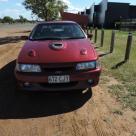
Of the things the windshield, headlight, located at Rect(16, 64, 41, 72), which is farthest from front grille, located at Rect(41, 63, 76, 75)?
the windshield

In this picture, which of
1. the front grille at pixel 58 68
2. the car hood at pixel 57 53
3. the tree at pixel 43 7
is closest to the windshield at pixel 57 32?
the car hood at pixel 57 53

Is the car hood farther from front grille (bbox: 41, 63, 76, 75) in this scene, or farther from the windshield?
the windshield

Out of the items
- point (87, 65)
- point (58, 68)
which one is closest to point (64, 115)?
point (58, 68)

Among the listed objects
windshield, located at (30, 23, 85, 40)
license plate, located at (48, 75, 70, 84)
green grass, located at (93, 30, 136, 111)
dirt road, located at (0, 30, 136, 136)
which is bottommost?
green grass, located at (93, 30, 136, 111)

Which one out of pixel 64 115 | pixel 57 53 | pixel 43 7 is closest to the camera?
pixel 64 115

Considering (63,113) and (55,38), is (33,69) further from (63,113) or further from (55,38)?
(55,38)

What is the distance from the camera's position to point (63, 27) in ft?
25.2

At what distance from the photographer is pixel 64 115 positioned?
17.3 feet

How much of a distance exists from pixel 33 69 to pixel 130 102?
1.98 metres

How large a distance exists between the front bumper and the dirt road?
0.35 meters

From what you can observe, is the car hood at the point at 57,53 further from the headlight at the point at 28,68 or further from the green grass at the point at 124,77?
the green grass at the point at 124,77

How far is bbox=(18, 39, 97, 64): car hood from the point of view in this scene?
5.79 meters

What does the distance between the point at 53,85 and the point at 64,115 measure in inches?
28.7

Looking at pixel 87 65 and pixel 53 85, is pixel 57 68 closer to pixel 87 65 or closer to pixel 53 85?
pixel 53 85
